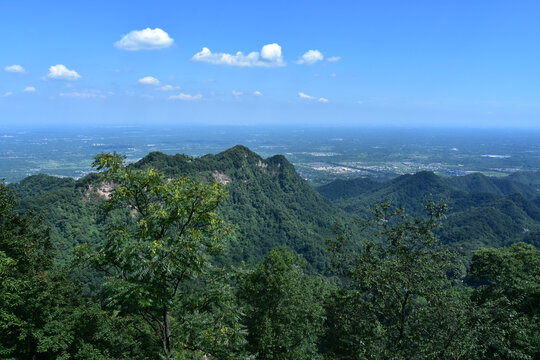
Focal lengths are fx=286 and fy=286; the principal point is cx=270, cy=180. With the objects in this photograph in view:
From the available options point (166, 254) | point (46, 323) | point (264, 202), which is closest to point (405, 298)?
point (166, 254)

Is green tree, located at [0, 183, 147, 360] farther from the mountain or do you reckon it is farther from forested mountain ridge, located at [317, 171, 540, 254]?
forested mountain ridge, located at [317, 171, 540, 254]

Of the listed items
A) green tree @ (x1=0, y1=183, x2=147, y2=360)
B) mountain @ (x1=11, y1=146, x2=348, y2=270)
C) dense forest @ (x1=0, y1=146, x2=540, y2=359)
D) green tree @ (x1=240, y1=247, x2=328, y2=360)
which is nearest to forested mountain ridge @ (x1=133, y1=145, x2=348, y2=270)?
mountain @ (x1=11, y1=146, x2=348, y2=270)

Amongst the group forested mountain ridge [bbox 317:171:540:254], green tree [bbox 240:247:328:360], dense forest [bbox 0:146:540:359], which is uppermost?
dense forest [bbox 0:146:540:359]

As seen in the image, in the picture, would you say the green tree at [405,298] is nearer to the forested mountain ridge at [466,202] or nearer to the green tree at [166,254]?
the green tree at [166,254]

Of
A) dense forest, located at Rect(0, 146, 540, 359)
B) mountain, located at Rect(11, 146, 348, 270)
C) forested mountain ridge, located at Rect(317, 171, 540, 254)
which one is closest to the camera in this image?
dense forest, located at Rect(0, 146, 540, 359)

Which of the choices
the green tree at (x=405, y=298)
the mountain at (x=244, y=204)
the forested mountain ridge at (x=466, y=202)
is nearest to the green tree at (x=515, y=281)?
the green tree at (x=405, y=298)
